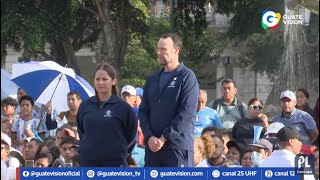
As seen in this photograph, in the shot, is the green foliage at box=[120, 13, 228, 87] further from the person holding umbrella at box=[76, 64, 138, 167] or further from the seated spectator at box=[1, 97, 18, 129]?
the person holding umbrella at box=[76, 64, 138, 167]

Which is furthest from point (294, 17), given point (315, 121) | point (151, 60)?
point (151, 60)

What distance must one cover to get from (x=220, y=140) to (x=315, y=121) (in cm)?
266

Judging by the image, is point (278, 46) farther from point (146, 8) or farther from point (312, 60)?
point (146, 8)

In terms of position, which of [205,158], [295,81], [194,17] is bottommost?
[205,158]

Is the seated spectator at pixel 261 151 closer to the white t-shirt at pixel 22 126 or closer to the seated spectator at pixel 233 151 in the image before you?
the seated spectator at pixel 233 151

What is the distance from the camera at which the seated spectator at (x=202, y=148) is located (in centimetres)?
989

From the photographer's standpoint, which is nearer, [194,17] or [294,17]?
[294,17]

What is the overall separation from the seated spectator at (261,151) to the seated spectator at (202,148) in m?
0.77

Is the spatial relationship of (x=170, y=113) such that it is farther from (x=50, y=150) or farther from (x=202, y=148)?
(x=50, y=150)

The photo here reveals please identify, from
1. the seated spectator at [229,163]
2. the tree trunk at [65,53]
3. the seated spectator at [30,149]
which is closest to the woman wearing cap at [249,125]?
the seated spectator at [229,163]

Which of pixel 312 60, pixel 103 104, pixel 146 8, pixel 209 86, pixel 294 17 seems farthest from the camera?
pixel 209 86

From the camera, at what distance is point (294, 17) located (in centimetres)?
1909

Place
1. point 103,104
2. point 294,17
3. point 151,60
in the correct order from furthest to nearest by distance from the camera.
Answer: point 151,60 → point 294,17 → point 103,104

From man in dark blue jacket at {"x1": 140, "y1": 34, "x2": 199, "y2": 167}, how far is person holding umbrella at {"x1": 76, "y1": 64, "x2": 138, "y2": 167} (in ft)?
0.58
